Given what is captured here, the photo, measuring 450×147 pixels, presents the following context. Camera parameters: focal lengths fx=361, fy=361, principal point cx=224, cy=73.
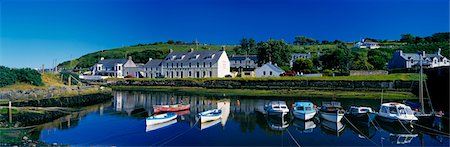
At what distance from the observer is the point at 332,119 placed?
95.7 ft

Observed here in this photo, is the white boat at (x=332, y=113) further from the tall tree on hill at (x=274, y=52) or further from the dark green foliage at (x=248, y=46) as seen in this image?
the dark green foliage at (x=248, y=46)

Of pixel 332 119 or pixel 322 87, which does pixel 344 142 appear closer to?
pixel 332 119

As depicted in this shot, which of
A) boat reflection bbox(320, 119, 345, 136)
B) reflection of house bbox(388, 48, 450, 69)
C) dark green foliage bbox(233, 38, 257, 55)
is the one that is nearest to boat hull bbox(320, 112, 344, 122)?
boat reflection bbox(320, 119, 345, 136)

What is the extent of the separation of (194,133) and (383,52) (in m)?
102

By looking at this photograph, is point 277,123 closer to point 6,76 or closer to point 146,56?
point 6,76

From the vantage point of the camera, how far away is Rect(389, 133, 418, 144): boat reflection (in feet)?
75.8

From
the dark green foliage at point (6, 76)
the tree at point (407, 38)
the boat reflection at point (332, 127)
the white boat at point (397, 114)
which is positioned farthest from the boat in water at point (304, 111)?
the tree at point (407, 38)

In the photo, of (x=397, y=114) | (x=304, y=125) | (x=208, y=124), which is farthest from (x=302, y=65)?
(x=208, y=124)

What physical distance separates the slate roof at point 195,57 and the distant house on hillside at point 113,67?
1697 cm

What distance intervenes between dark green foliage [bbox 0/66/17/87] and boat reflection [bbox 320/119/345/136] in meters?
39.3

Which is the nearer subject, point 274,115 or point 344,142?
point 344,142

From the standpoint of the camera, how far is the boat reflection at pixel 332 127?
1024 inches

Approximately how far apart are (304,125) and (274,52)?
62.8 meters

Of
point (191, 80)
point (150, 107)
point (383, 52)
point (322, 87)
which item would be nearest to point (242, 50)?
point (383, 52)
